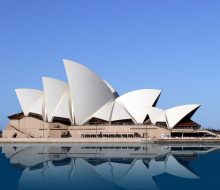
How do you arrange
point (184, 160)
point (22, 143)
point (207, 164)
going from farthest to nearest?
1. point (22, 143)
2. point (184, 160)
3. point (207, 164)

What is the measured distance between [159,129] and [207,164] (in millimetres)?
32723

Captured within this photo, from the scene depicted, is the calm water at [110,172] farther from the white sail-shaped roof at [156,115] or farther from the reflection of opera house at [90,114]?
the white sail-shaped roof at [156,115]

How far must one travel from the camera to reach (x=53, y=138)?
68562 mm

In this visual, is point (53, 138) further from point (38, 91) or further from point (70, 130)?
point (38, 91)

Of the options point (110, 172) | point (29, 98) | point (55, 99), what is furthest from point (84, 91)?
point (110, 172)

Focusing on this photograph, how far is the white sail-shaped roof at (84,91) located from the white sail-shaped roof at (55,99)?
178 centimetres

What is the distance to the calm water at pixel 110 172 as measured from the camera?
1077 inches

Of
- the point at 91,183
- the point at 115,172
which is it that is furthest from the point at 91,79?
the point at 91,183

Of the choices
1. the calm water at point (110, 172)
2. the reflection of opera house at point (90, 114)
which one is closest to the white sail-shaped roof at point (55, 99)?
the reflection of opera house at point (90, 114)

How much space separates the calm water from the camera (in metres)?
27.3

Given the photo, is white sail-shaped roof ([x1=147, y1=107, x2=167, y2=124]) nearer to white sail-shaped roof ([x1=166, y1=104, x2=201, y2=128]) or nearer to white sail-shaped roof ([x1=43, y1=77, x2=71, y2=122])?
white sail-shaped roof ([x1=166, y1=104, x2=201, y2=128])

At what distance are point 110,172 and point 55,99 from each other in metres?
38.9

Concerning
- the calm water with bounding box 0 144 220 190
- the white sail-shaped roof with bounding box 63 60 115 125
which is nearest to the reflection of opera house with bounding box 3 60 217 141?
the white sail-shaped roof with bounding box 63 60 115 125

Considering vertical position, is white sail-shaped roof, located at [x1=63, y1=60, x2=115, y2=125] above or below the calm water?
above
